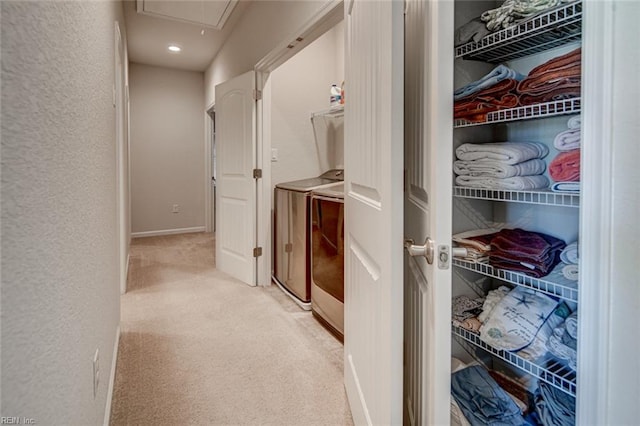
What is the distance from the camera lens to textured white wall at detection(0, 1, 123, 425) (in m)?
0.58

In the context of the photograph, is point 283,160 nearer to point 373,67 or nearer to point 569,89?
point 373,67

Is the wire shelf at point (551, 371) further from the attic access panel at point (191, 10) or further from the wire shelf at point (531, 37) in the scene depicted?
the attic access panel at point (191, 10)

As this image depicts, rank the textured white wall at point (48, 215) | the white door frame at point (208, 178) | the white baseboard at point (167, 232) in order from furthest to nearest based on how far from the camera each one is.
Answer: the white door frame at point (208, 178)
the white baseboard at point (167, 232)
the textured white wall at point (48, 215)

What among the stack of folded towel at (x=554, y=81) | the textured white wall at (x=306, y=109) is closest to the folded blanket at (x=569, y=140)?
the stack of folded towel at (x=554, y=81)

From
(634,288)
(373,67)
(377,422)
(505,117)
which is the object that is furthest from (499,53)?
(377,422)

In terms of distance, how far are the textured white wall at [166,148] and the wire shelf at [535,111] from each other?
18.1 ft

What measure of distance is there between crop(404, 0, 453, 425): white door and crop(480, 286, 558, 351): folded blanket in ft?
0.98

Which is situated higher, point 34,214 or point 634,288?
point 34,214

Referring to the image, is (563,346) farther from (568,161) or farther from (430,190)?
(430,190)

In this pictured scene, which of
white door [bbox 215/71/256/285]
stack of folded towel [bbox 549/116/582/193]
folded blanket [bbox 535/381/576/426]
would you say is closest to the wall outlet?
folded blanket [bbox 535/381/576/426]

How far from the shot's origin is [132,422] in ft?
5.22

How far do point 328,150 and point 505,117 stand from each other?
2.58 m

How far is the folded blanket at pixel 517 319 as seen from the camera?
1290mm

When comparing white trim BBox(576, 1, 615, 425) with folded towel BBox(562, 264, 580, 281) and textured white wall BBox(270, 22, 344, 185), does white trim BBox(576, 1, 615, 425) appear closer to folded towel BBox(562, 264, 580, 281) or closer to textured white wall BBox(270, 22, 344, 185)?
folded towel BBox(562, 264, 580, 281)
